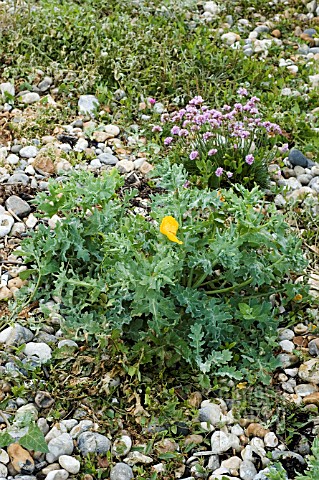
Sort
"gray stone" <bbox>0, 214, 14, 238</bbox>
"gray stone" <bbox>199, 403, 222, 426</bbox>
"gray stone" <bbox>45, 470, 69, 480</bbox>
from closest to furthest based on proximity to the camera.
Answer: "gray stone" <bbox>45, 470, 69, 480</bbox> < "gray stone" <bbox>199, 403, 222, 426</bbox> < "gray stone" <bbox>0, 214, 14, 238</bbox>

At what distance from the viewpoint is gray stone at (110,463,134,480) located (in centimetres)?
255

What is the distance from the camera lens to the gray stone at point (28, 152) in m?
4.06

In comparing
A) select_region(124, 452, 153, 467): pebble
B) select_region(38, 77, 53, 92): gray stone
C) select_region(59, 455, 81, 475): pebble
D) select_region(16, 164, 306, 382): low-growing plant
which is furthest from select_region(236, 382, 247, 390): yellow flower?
select_region(38, 77, 53, 92): gray stone

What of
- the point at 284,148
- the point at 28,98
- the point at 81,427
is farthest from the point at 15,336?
the point at 28,98

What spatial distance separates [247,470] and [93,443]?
0.55 metres

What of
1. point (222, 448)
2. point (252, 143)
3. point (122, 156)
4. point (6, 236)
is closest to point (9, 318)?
point (6, 236)

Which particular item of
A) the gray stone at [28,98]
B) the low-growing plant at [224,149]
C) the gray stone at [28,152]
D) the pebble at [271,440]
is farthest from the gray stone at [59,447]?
the gray stone at [28,98]

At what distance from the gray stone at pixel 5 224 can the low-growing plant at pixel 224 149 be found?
0.91 meters

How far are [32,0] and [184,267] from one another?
10.3ft

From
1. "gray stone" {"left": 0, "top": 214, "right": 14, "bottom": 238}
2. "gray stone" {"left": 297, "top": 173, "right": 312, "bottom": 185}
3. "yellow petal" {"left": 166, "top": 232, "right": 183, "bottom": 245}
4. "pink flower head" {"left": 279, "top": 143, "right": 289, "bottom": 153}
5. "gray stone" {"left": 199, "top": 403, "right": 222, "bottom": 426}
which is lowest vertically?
"gray stone" {"left": 199, "top": 403, "right": 222, "bottom": 426}

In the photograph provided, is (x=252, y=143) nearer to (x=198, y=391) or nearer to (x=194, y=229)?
(x=194, y=229)

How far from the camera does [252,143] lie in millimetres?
4188

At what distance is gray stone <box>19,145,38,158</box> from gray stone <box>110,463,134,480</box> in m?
2.01

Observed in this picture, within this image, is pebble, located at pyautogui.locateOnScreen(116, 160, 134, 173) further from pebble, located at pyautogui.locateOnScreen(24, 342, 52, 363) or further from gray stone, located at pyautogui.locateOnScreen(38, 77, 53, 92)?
pebble, located at pyautogui.locateOnScreen(24, 342, 52, 363)
